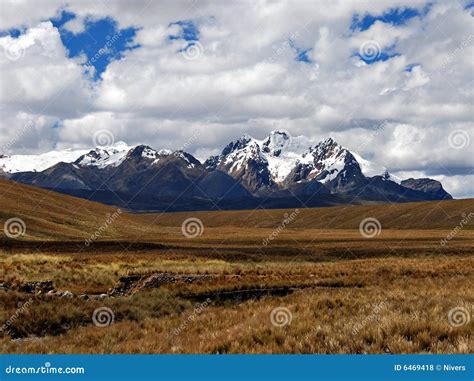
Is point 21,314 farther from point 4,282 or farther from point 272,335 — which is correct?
point 4,282

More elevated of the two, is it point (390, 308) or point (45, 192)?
point (45, 192)

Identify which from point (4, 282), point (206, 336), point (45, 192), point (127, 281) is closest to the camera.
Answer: point (206, 336)

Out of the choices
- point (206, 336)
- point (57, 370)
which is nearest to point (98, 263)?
point (206, 336)

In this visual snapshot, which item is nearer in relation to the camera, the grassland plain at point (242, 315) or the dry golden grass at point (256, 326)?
the dry golden grass at point (256, 326)

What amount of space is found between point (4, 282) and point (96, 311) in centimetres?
1056

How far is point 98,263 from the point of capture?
3822 cm

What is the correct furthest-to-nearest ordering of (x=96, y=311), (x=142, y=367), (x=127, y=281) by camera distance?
(x=127, y=281)
(x=96, y=311)
(x=142, y=367)

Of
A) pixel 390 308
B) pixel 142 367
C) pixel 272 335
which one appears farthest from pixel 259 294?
pixel 142 367

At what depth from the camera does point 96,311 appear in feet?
55.7

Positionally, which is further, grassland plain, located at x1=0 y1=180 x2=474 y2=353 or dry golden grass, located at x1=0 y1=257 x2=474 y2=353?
grassland plain, located at x1=0 y1=180 x2=474 y2=353

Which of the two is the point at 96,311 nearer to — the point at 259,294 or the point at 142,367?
the point at 259,294

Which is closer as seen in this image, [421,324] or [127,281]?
[421,324]

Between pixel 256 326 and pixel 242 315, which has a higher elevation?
pixel 256 326

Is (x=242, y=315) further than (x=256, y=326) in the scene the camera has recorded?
Yes
